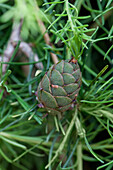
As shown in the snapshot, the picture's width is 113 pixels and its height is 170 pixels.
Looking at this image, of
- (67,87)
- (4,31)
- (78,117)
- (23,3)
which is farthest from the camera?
(4,31)

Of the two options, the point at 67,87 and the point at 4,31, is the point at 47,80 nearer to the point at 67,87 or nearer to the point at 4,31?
the point at 67,87

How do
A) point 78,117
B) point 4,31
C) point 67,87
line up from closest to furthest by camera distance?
point 67,87, point 78,117, point 4,31

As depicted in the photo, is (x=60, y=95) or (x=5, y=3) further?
(x=5, y=3)

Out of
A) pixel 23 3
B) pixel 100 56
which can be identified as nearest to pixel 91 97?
pixel 100 56

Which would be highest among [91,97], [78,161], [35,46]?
[35,46]
